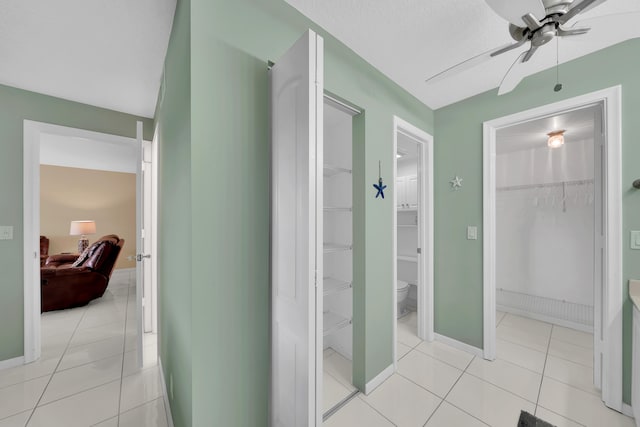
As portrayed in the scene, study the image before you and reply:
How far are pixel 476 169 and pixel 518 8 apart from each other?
1509 mm

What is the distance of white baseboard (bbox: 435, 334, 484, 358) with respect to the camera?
2.27 m

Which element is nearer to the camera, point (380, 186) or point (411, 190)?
point (380, 186)

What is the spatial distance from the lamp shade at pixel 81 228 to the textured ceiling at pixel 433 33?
6.40m

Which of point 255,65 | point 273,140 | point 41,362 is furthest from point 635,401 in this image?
point 41,362


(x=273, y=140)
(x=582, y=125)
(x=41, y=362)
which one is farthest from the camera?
(x=582, y=125)

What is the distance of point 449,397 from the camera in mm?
1741

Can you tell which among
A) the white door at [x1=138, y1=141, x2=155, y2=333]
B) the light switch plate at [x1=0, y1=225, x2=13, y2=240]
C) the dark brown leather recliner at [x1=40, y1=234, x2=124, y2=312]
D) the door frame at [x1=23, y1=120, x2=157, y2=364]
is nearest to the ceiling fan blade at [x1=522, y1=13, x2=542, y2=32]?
the white door at [x1=138, y1=141, x2=155, y2=333]

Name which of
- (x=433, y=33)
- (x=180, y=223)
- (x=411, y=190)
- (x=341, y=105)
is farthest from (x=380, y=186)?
(x=411, y=190)

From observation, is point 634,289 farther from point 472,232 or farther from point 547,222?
point 547,222

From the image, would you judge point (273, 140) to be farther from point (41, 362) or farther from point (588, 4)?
point (41, 362)

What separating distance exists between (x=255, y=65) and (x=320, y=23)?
0.64 metres

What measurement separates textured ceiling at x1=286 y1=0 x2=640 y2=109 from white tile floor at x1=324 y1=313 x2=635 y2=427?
228 cm

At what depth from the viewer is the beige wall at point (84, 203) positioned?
17.0 feet

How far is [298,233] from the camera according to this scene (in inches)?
39.5
